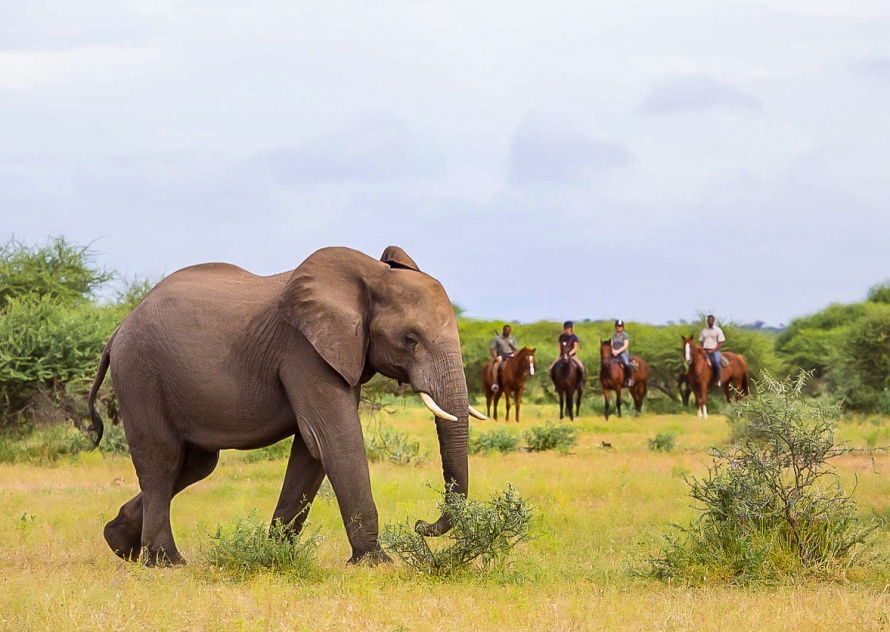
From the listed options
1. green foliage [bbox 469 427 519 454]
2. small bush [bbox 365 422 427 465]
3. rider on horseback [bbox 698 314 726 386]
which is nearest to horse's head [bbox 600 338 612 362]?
rider on horseback [bbox 698 314 726 386]

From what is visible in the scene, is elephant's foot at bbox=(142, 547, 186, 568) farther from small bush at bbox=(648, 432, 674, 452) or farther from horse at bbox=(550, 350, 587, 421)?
horse at bbox=(550, 350, 587, 421)

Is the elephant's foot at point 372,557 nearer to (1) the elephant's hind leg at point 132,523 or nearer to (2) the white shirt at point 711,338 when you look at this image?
(1) the elephant's hind leg at point 132,523

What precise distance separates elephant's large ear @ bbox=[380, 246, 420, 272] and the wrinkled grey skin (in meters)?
0.01

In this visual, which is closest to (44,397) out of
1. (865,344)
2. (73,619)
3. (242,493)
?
(242,493)

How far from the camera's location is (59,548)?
9.98m

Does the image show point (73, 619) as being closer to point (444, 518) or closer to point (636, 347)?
point (444, 518)

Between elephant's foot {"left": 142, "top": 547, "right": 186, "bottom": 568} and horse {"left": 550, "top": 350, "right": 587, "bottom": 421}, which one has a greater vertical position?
horse {"left": 550, "top": 350, "right": 587, "bottom": 421}

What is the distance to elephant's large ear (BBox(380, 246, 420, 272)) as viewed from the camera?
858cm

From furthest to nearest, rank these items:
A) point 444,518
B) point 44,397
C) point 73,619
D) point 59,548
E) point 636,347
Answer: point 636,347 → point 44,397 → point 59,548 → point 444,518 → point 73,619

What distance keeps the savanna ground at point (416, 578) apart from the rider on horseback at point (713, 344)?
15.5m

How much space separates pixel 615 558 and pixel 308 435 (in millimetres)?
2962

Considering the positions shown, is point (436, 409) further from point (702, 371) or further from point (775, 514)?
point (702, 371)

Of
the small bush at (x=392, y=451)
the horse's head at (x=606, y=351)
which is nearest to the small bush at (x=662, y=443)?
the small bush at (x=392, y=451)

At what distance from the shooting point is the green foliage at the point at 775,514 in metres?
8.01
